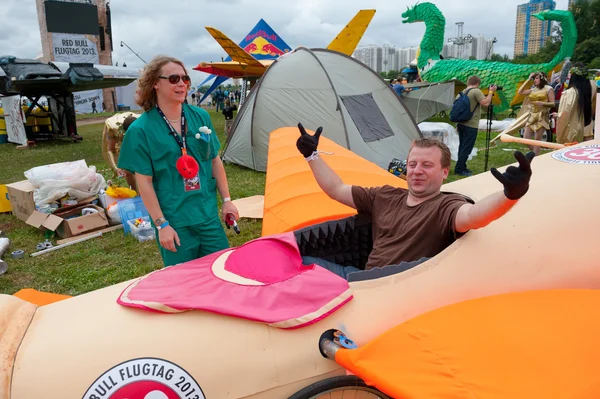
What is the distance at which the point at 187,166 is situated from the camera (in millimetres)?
2211

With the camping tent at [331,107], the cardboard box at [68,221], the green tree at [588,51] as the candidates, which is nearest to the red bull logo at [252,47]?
the camping tent at [331,107]

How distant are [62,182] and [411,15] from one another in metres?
16.1

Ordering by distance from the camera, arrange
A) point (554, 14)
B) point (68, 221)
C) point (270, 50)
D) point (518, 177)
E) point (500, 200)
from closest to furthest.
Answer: point (518, 177) → point (500, 200) → point (68, 221) → point (554, 14) → point (270, 50)

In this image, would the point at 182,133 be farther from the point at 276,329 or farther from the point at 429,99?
the point at 429,99

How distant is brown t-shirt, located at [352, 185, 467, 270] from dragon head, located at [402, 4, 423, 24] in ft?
56.2

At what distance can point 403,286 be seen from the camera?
1691mm

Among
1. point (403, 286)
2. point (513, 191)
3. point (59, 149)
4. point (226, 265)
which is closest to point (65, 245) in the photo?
point (226, 265)

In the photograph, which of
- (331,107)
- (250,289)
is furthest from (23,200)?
(250,289)

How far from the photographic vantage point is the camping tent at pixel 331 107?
685 centimetres

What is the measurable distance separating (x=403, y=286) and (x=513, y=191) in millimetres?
545

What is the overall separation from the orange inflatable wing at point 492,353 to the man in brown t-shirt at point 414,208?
408 mm

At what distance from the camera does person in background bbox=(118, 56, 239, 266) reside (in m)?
2.14

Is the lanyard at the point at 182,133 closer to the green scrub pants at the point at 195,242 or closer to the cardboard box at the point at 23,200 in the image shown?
the green scrub pants at the point at 195,242

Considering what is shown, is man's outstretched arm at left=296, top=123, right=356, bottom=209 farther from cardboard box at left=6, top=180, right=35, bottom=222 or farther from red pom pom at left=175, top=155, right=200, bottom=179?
cardboard box at left=6, top=180, right=35, bottom=222
